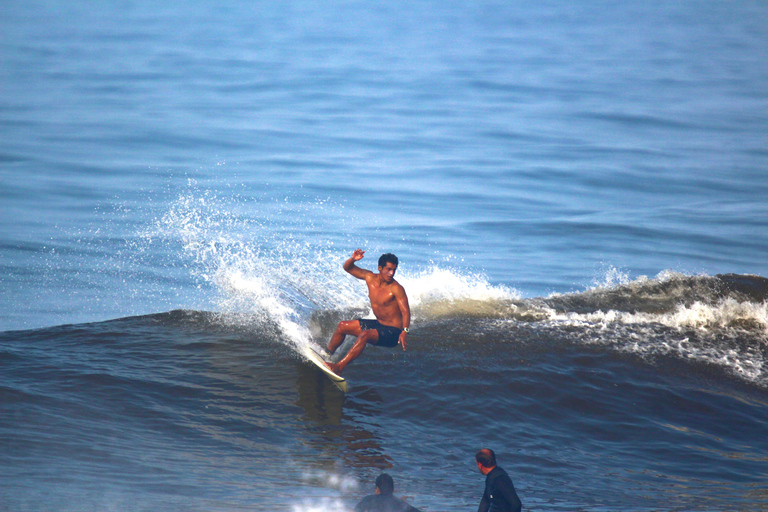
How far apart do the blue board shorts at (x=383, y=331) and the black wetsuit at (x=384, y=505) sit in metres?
3.65

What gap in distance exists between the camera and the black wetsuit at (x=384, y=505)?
538 centimetres

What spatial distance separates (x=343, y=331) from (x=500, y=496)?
4.01 meters

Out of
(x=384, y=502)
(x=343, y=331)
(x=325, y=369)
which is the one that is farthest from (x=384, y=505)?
(x=343, y=331)

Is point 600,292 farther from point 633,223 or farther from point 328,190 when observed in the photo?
→ point 328,190

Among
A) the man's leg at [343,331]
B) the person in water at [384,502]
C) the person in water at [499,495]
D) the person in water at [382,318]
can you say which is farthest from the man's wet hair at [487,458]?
the man's leg at [343,331]

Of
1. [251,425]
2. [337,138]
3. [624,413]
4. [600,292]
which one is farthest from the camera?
[337,138]

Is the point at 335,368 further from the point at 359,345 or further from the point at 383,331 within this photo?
the point at 383,331

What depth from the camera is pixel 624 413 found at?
9.30m

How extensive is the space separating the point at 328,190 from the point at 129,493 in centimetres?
2198

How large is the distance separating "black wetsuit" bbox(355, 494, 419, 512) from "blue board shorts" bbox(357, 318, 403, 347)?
365 centimetres

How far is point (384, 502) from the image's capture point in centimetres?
541

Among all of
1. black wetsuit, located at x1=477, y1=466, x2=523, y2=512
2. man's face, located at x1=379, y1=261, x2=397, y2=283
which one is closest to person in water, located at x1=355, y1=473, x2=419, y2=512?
black wetsuit, located at x1=477, y1=466, x2=523, y2=512

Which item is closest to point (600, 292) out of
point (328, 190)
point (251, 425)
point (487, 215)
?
point (251, 425)

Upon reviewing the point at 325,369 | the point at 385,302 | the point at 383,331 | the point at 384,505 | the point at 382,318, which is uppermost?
the point at 385,302
